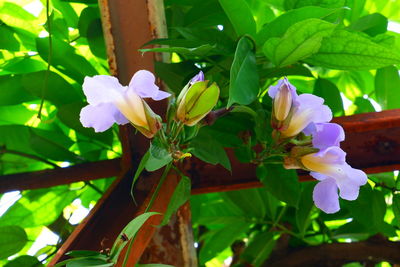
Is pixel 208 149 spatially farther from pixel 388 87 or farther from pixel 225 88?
pixel 388 87

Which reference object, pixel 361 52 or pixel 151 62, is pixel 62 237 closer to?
pixel 151 62

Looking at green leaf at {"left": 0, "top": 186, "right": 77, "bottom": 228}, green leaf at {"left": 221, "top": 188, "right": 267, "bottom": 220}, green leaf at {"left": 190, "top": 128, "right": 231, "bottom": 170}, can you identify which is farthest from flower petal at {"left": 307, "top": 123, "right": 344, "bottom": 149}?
green leaf at {"left": 0, "top": 186, "right": 77, "bottom": 228}

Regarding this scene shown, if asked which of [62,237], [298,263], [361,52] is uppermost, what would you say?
[361,52]

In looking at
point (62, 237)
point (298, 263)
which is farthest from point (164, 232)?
point (298, 263)

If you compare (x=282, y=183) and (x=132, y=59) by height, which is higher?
(x=132, y=59)

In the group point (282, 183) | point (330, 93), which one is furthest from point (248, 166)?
point (330, 93)

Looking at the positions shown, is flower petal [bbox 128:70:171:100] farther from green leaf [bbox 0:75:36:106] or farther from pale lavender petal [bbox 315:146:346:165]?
green leaf [bbox 0:75:36:106]

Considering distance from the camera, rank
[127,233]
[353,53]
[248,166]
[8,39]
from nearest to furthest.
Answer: [127,233]
[353,53]
[248,166]
[8,39]
